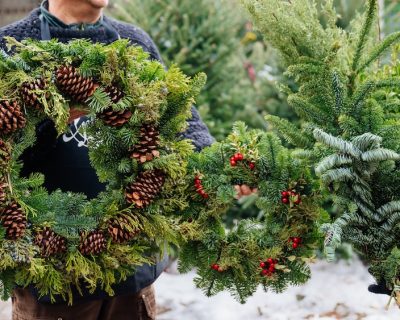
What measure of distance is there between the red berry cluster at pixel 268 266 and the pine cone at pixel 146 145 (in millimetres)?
456

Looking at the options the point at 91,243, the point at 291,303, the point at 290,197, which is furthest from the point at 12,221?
the point at 291,303

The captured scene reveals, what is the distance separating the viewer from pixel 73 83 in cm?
166

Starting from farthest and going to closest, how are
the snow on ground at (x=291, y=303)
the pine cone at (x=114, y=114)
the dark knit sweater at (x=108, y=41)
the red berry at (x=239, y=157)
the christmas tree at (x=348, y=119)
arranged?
the snow on ground at (x=291, y=303) < the dark knit sweater at (x=108, y=41) < the red berry at (x=239, y=157) < the pine cone at (x=114, y=114) < the christmas tree at (x=348, y=119)

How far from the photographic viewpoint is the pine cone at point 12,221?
1.61 metres

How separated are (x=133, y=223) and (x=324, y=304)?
2.34 m

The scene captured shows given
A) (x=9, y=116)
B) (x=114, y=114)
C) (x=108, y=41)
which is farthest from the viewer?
(x=108, y=41)

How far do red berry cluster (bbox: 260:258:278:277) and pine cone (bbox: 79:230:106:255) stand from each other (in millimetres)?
473

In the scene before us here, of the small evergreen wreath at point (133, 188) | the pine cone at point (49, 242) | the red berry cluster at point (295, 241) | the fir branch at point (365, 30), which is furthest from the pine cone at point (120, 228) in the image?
the fir branch at point (365, 30)

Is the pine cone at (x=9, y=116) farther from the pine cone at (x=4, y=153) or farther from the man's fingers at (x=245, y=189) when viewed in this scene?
the man's fingers at (x=245, y=189)

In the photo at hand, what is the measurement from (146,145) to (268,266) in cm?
51

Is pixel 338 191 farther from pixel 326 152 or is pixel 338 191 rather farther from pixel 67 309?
pixel 67 309

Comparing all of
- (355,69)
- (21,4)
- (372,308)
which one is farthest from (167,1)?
(21,4)

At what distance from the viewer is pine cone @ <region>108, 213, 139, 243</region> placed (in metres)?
1.73

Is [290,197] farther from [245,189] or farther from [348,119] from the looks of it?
[348,119]
